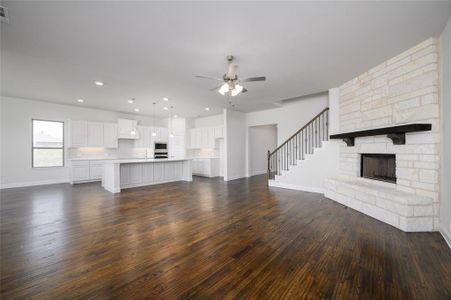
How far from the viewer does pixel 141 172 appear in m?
6.34

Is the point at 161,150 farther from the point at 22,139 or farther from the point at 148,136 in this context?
the point at 22,139

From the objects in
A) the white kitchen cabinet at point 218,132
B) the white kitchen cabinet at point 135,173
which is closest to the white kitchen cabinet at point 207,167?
the white kitchen cabinet at point 218,132

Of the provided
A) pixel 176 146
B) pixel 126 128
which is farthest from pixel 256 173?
Answer: pixel 126 128

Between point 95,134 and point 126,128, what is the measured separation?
1235 mm

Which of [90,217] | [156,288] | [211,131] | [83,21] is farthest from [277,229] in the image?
[211,131]

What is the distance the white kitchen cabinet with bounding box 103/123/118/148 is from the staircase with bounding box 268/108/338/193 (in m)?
7.07

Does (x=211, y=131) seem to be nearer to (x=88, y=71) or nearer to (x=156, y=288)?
(x=88, y=71)

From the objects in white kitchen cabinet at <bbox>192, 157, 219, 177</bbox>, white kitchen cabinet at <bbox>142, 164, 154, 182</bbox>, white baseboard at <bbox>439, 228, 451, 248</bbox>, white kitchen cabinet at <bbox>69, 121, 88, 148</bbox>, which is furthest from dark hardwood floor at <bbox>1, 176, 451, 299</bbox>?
white kitchen cabinet at <bbox>192, 157, 219, 177</bbox>

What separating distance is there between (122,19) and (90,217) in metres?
3.46

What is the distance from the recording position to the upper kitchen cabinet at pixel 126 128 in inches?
321

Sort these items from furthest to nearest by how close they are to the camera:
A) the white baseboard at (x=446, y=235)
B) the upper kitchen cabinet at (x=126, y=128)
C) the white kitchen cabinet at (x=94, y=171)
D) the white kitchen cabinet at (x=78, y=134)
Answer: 1. the upper kitchen cabinet at (x=126, y=128)
2. the white kitchen cabinet at (x=94, y=171)
3. the white kitchen cabinet at (x=78, y=134)
4. the white baseboard at (x=446, y=235)

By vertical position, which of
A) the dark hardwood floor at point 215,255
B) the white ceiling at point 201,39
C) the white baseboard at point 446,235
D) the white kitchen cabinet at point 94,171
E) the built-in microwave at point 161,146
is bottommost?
the dark hardwood floor at point 215,255

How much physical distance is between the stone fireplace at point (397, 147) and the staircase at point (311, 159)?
1.99 ft

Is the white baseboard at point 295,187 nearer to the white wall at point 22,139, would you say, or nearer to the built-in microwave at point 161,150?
the built-in microwave at point 161,150
